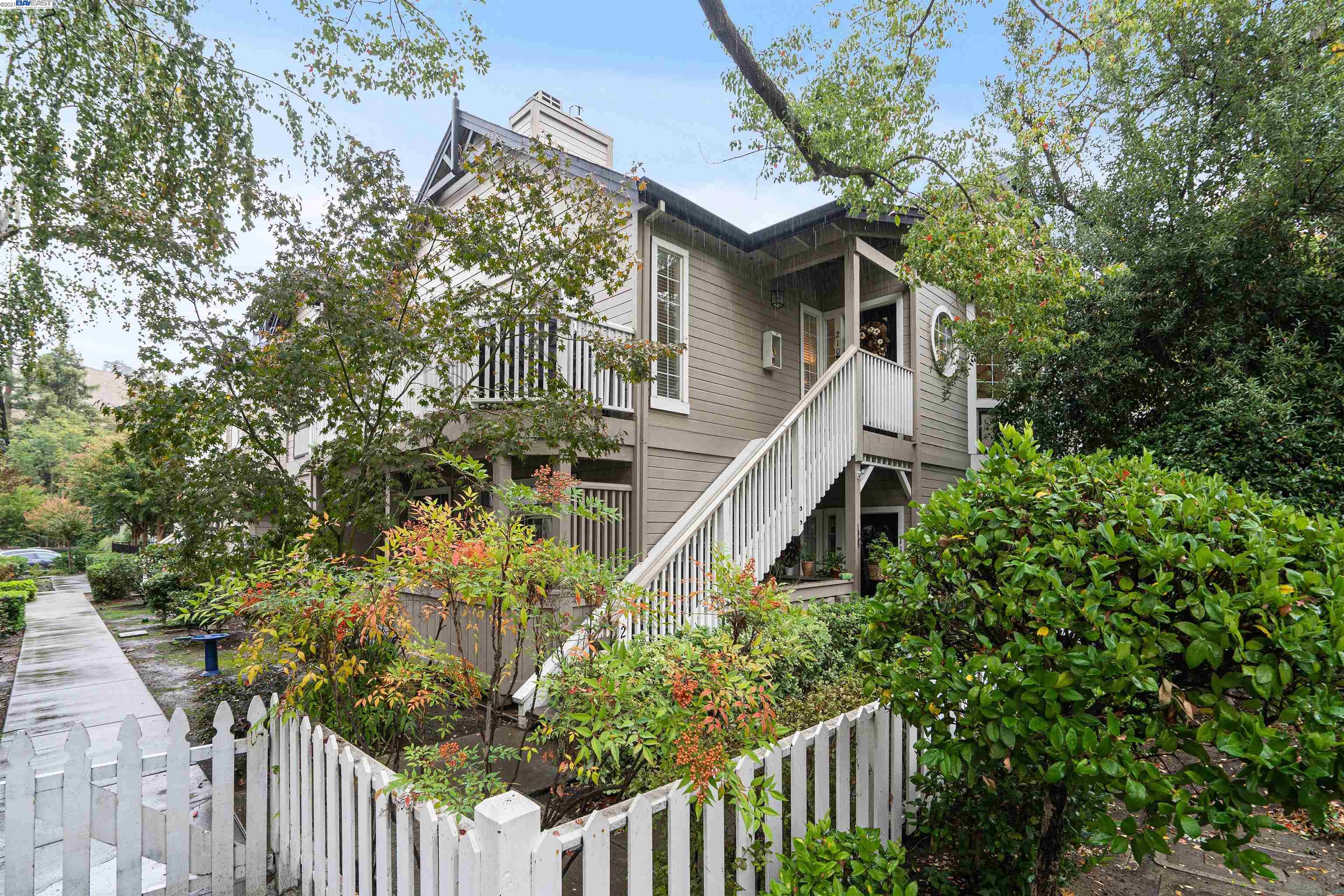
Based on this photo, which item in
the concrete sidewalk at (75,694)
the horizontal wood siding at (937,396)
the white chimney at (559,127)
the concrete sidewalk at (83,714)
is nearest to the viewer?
the concrete sidewalk at (83,714)

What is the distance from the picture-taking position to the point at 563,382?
20.8 feet

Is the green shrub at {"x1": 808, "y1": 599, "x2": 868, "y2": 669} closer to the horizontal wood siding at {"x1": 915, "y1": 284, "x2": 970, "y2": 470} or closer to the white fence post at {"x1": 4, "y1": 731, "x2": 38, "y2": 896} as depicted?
the horizontal wood siding at {"x1": 915, "y1": 284, "x2": 970, "y2": 470}

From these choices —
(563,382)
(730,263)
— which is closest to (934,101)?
(730,263)

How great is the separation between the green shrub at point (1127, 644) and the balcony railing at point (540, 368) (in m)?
4.58

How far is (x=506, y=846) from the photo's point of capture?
180 cm

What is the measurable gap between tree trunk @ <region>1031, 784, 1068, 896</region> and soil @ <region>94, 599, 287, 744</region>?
3.66 m

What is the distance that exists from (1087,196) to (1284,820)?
905 centimetres

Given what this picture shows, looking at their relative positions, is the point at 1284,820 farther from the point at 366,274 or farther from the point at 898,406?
the point at 366,274

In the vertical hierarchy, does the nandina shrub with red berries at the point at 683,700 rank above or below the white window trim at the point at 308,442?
below

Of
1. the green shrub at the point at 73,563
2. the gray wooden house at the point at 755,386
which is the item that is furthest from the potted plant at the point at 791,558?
the green shrub at the point at 73,563

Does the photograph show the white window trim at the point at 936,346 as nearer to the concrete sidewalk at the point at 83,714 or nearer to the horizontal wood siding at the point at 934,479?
the horizontal wood siding at the point at 934,479

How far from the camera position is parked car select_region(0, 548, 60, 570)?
2586cm

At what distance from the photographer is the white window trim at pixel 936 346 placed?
11836 millimetres

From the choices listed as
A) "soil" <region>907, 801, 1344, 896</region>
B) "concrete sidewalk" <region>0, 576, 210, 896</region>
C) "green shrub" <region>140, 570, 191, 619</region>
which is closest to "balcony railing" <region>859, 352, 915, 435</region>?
"soil" <region>907, 801, 1344, 896</region>
